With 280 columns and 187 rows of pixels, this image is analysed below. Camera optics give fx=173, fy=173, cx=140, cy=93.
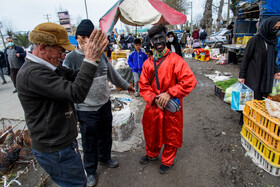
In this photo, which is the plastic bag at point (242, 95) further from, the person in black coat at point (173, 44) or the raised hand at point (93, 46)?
the raised hand at point (93, 46)

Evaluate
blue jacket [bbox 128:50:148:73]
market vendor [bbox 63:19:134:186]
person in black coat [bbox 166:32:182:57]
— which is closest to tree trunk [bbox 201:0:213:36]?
person in black coat [bbox 166:32:182:57]

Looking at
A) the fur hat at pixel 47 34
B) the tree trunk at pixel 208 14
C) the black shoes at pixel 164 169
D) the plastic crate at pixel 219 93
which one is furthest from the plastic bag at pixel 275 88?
the tree trunk at pixel 208 14

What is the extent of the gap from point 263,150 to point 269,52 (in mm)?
1732

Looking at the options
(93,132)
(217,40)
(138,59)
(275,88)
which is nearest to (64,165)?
(93,132)

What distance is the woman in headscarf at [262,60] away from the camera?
9.95ft

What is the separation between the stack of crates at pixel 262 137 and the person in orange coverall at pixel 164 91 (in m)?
1.16

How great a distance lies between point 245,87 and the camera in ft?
10.9

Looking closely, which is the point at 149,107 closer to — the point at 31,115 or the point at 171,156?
the point at 171,156

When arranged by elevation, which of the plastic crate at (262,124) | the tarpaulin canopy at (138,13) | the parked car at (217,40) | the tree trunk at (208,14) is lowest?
the plastic crate at (262,124)

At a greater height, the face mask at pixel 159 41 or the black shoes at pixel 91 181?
the face mask at pixel 159 41

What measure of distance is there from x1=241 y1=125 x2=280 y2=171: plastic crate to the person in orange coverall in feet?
3.93

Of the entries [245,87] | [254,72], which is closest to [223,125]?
[245,87]

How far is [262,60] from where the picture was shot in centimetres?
312

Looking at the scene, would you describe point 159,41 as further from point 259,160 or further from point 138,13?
point 138,13
